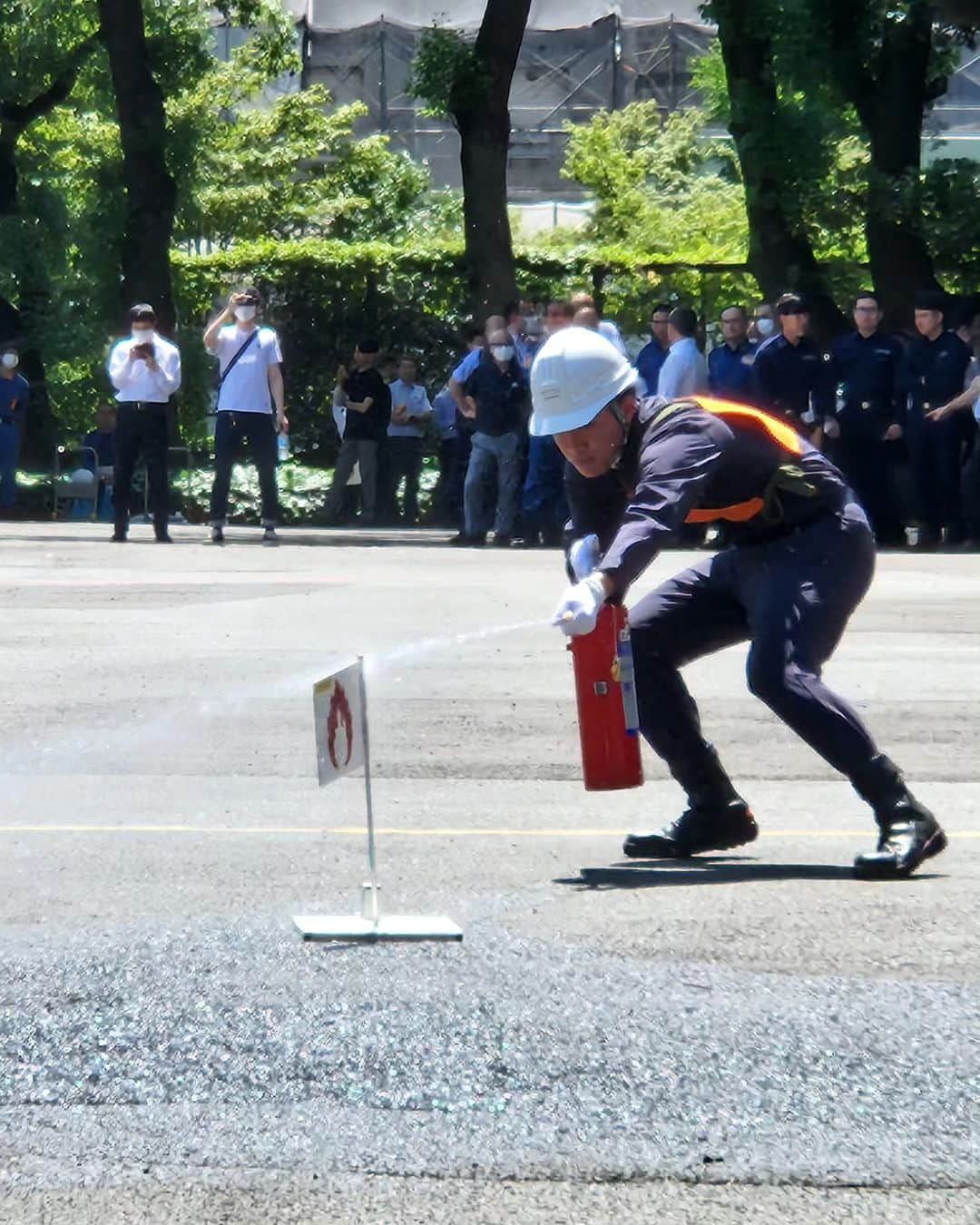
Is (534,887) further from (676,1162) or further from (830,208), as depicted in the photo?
(830,208)

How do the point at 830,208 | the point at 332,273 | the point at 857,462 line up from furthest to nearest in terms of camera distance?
1. the point at 332,273
2. the point at 830,208
3. the point at 857,462

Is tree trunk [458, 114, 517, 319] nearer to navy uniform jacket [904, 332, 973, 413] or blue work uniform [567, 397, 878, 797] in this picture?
navy uniform jacket [904, 332, 973, 413]

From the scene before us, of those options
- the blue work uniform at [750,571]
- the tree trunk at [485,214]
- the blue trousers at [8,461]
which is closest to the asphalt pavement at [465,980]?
the blue work uniform at [750,571]

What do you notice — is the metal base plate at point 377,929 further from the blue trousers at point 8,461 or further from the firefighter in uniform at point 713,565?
the blue trousers at point 8,461

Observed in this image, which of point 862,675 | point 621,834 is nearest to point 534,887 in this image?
point 621,834

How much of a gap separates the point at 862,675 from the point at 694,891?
5.07 m

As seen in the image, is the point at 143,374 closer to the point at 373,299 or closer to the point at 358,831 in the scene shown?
the point at 373,299

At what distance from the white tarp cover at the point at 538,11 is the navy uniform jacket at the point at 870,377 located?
40547 millimetres

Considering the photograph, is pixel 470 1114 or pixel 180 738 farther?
pixel 180 738

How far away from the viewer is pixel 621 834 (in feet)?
25.4

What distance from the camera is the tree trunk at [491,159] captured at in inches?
960

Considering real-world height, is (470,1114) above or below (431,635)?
Result: above

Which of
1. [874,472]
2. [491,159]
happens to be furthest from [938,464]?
[491,159]

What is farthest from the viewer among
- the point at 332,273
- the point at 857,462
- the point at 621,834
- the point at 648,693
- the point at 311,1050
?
the point at 332,273
